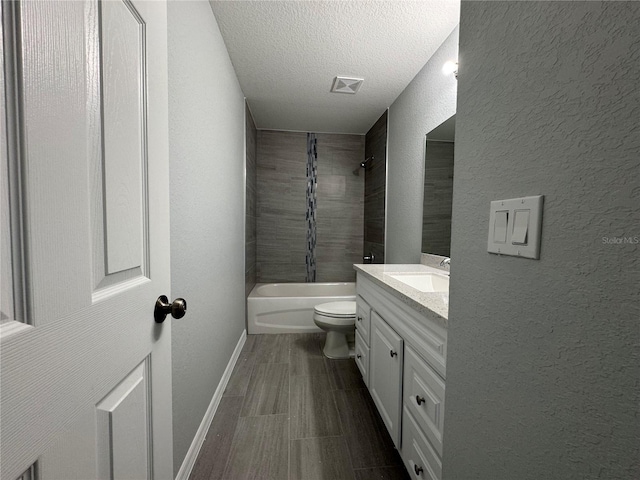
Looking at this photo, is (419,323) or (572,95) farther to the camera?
(419,323)

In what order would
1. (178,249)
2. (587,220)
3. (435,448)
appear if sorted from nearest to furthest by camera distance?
(587,220)
(435,448)
(178,249)

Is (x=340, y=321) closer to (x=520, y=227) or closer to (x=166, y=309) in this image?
(x=166, y=309)

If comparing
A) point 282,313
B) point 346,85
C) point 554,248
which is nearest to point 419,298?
point 554,248

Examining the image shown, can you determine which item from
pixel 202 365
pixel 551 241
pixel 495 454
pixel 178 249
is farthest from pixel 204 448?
pixel 551 241

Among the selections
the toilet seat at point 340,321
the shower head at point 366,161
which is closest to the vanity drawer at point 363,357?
the toilet seat at point 340,321

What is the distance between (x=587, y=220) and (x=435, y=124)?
1.79 metres

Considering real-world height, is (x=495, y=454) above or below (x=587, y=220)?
A: below

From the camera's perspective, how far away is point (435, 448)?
3.06 ft

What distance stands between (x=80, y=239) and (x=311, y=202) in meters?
3.30

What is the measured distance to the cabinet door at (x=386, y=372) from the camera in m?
1.26

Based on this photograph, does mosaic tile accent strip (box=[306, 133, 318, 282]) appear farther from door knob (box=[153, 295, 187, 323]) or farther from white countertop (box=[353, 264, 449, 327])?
door knob (box=[153, 295, 187, 323])

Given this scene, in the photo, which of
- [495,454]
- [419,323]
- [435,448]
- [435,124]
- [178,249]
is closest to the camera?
[495,454]

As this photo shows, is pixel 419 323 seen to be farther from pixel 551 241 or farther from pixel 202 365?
pixel 202 365

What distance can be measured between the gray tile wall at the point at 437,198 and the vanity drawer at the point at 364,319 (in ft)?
2.11
